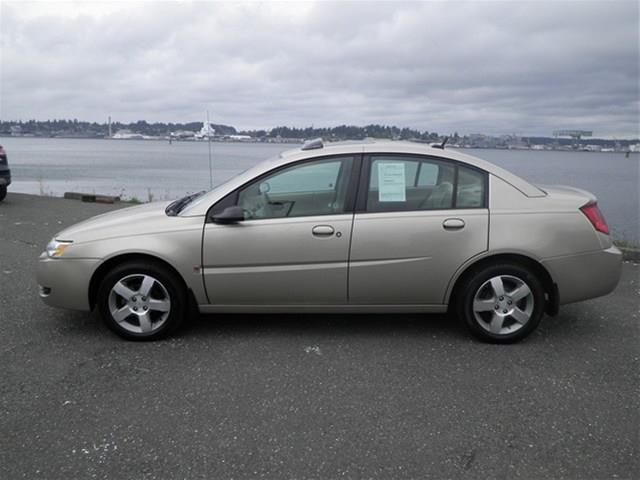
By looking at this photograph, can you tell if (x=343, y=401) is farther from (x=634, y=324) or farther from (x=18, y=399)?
(x=634, y=324)

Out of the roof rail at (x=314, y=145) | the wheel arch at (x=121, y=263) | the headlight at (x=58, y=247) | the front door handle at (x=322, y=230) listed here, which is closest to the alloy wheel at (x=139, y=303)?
the wheel arch at (x=121, y=263)

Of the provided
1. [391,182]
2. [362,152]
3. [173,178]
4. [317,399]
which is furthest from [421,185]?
[173,178]

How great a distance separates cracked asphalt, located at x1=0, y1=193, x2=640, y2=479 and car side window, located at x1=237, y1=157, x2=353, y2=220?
106cm

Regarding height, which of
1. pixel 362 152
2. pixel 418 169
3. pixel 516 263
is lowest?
pixel 516 263

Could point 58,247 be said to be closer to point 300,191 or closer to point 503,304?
point 300,191

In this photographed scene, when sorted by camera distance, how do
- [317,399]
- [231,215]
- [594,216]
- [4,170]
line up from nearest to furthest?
[317,399] < [231,215] < [594,216] < [4,170]

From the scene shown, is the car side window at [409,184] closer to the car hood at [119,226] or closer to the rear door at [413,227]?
the rear door at [413,227]

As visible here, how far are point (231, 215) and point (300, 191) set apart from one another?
601mm

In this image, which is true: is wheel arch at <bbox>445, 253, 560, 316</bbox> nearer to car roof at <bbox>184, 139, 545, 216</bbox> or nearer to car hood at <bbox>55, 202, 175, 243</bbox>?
car roof at <bbox>184, 139, 545, 216</bbox>

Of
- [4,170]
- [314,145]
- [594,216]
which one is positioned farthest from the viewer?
[4,170]

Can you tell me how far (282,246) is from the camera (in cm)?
419

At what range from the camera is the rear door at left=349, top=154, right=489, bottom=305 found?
4184mm

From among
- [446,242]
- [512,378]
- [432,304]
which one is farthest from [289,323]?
[512,378]

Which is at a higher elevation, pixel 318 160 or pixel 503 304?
pixel 318 160
